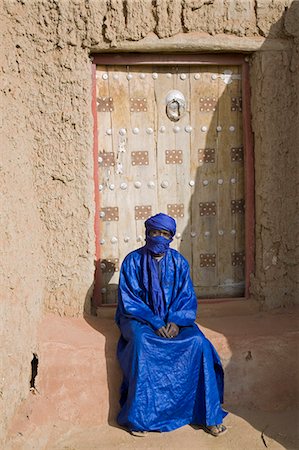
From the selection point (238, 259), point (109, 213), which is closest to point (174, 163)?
point (109, 213)

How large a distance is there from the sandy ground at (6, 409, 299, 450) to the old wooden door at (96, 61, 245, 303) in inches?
49.3

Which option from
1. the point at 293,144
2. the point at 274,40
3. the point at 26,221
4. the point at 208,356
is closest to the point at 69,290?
the point at 26,221

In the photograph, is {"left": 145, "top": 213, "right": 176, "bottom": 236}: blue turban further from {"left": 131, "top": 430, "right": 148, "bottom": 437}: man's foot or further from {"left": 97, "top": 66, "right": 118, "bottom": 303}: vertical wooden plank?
{"left": 131, "top": 430, "right": 148, "bottom": 437}: man's foot

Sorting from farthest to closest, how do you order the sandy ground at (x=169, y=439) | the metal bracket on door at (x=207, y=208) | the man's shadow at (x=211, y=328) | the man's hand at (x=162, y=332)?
1. the metal bracket on door at (x=207, y=208)
2. the man's shadow at (x=211, y=328)
3. the man's hand at (x=162, y=332)
4. the sandy ground at (x=169, y=439)

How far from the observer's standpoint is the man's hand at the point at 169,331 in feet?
13.4

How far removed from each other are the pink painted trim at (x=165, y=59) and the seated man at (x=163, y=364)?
4.39ft

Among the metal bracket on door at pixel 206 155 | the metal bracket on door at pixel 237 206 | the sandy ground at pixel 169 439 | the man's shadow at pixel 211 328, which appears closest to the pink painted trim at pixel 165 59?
the man's shadow at pixel 211 328

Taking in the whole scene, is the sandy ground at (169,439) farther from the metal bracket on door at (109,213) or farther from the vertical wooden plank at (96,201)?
the metal bracket on door at (109,213)

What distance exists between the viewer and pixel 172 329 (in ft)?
13.5

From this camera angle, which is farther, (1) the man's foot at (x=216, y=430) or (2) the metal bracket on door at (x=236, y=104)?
(2) the metal bracket on door at (x=236, y=104)

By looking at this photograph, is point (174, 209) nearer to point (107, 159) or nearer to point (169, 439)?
point (107, 159)

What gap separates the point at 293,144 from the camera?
190 inches

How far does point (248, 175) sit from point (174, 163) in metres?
0.62

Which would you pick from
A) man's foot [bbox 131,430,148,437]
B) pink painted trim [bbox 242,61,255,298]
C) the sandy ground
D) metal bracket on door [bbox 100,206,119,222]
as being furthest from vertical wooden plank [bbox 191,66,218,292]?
man's foot [bbox 131,430,148,437]
